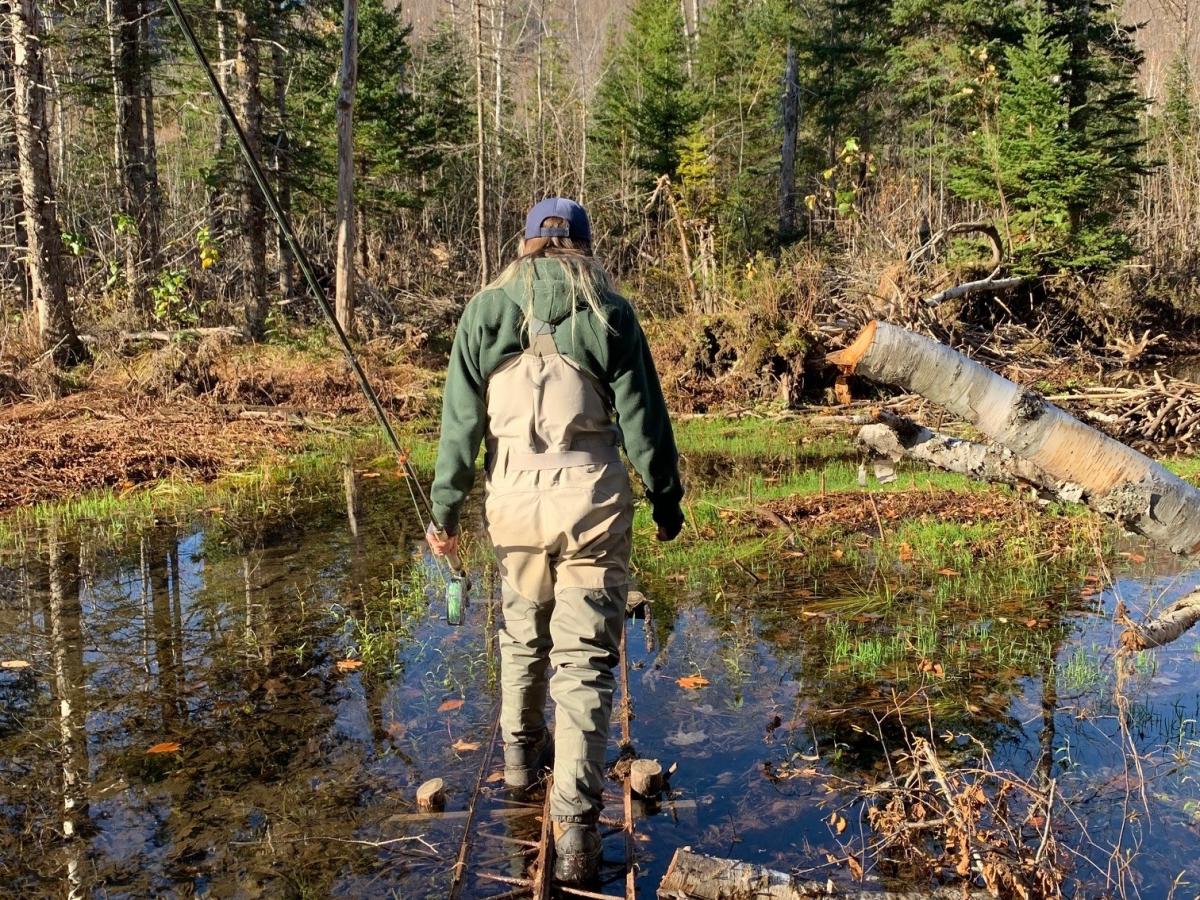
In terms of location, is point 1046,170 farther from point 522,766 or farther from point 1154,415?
point 522,766

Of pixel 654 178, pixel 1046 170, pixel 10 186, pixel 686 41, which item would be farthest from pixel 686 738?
pixel 686 41

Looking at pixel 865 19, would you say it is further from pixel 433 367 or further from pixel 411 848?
pixel 411 848

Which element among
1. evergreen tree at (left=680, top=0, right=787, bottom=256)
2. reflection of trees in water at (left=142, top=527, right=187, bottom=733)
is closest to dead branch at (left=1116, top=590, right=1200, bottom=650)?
reflection of trees in water at (left=142, top=527, right=187, bottom=733)

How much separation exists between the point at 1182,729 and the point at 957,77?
26.8 m

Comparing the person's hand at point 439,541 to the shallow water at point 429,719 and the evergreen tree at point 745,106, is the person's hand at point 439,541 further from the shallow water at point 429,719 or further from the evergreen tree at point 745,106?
the evergreen tree at point 745,106

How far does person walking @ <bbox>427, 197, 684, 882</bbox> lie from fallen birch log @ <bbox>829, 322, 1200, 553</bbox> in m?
0.95

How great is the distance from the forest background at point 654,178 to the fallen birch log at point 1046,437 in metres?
7.26

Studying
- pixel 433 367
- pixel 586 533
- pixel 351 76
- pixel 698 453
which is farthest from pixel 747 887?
pixel 351 76

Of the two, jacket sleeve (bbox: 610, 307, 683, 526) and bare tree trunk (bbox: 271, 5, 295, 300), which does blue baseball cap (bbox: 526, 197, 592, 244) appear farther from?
bare tree trunk (bbox: 271, 5, 295, 300)

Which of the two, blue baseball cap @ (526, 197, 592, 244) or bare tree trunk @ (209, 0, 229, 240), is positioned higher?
bare tree trunk @ (209, 0, 229, 240)

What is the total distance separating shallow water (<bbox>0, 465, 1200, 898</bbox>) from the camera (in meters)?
3.71

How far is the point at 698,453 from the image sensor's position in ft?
40.5

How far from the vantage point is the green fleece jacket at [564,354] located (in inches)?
144

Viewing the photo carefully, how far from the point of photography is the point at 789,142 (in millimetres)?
32688
